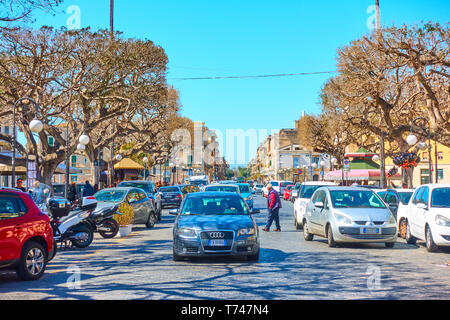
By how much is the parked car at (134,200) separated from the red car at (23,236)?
31.5 ft

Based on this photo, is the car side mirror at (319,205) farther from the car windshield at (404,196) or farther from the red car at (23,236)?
the red car at (23,236)

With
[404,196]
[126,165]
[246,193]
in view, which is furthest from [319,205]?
[126,165]

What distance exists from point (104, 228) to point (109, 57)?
15889 millimetres

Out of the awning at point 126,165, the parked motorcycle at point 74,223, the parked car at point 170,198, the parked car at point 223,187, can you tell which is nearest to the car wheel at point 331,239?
the parked motorcycle at point 74,223

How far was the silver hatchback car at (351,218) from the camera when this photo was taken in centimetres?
1373

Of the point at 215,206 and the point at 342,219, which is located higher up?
the point at 215,206

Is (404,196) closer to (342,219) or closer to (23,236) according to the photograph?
(342,219)

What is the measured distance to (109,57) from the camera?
30906mm

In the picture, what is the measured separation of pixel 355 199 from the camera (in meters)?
Result: 15.2

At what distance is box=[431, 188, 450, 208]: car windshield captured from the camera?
1395cm

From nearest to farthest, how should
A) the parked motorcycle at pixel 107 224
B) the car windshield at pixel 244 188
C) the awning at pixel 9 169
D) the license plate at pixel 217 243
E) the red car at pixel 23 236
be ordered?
1. the red car at pixel 23 236
2. the license plate at pixel 217 243
3. the parked motorcycle at pixel 107 224
4. the awning at pixel 9 169
5. the car windshield at pixel 244 188

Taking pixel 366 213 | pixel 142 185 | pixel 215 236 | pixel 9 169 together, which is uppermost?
pixel 9 169

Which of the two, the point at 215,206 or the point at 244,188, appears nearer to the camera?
the point at 215,206

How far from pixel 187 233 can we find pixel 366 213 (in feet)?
17.3
